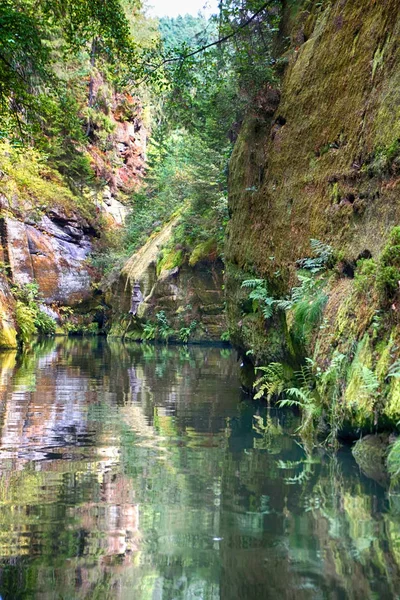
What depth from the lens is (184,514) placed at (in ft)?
12.6

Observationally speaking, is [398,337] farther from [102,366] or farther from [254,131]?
[102,366]

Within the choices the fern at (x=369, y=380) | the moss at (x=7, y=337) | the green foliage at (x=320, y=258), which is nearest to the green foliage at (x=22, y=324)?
the moss at (x=7, y=337)

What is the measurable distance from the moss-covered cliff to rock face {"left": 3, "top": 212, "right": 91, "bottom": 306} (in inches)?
958

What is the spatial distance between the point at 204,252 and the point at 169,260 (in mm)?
2979

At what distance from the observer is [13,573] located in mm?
2838

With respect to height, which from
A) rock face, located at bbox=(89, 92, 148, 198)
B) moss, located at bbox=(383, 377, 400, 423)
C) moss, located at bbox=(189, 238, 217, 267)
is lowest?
moss, located at bbox=(383, 377, 400, 423)

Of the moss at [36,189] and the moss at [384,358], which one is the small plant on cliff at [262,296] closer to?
the moss at [384,358]

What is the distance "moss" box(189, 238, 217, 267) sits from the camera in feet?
96.5

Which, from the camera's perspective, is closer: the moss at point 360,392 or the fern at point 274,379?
the moss at point 360,392

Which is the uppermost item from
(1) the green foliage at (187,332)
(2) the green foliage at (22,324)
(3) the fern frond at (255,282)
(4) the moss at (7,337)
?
(1) the green foliage at (187,332)

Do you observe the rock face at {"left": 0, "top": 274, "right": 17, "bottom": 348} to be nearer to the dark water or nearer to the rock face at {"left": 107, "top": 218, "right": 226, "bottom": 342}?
the rock face at {"left": 107, "top": 218, "right": 226, "bottom": 342}

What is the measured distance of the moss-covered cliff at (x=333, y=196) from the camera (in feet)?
17.8

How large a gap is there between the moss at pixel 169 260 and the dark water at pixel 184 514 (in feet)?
77.4

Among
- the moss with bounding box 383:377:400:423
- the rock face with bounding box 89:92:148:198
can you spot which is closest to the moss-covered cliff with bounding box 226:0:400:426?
the moss with bounding box 383:377:400:423
